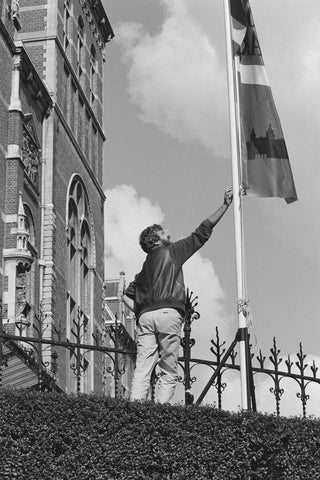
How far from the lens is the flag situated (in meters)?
13.1

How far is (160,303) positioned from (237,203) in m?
2.04

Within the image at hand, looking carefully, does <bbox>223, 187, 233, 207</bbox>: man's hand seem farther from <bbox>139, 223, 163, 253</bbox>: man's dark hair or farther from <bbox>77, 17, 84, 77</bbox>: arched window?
<bbox>77, 17, 84, 77</bbox>: arched window

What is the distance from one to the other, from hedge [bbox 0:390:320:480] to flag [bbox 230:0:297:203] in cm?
367

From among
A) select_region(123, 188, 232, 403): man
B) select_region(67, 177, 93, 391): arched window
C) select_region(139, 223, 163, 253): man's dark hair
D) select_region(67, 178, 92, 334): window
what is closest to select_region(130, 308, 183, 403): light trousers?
select_region(123, 188, 232, 403): man

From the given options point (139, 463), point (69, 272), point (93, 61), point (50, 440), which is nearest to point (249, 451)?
point (139, 463)

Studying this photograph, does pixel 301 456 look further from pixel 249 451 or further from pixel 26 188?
pixel 26 188

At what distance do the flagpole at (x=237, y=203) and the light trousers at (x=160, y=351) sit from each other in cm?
93

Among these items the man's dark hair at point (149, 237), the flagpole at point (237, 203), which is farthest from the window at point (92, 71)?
the man's dark hair at point (149, 237)

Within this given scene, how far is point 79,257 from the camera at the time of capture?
33.5m

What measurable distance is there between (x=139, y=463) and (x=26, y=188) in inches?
732

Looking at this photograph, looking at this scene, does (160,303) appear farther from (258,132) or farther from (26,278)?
(26,278)

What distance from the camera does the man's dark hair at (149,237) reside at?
11422mm

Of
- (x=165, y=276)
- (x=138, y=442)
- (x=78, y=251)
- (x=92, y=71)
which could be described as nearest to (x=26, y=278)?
(x=78, y=251)

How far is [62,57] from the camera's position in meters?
33.2
